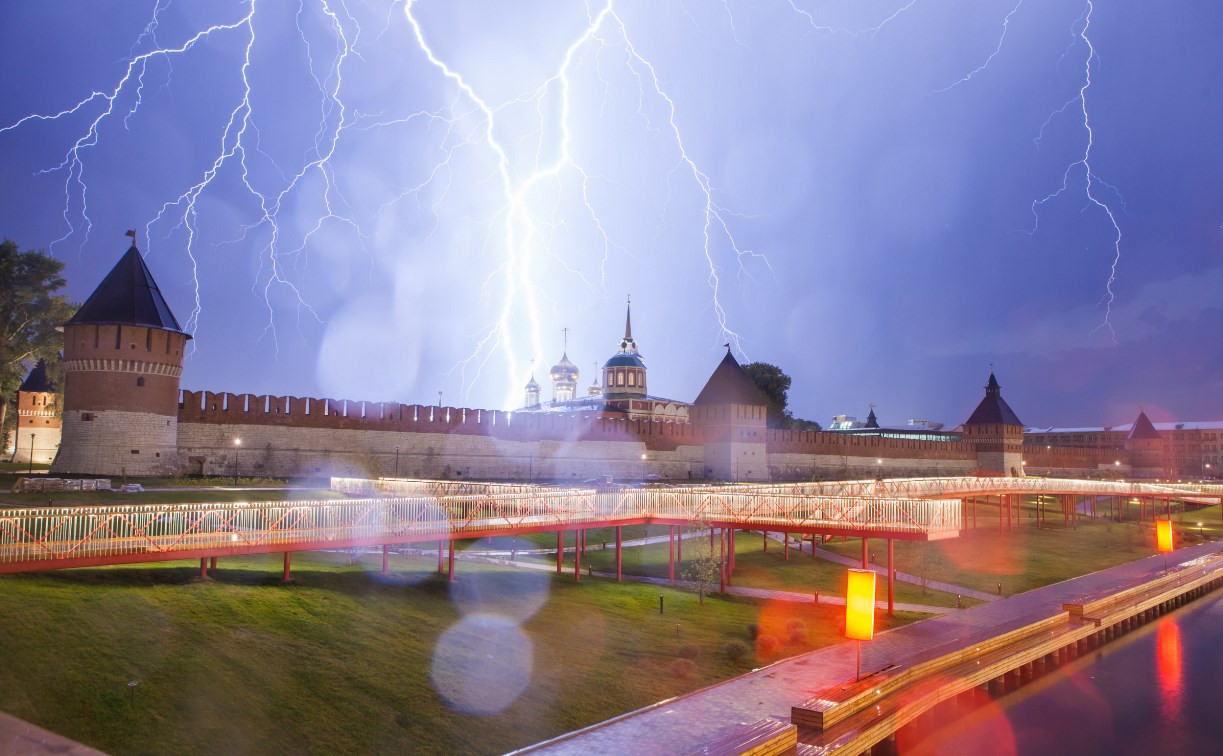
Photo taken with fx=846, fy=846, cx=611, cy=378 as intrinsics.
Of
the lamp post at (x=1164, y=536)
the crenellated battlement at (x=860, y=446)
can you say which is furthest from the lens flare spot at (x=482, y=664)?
the crenellated battlement at (x=860, y=446)

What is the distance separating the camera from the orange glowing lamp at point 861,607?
1324 centimetres

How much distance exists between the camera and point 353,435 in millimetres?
38312

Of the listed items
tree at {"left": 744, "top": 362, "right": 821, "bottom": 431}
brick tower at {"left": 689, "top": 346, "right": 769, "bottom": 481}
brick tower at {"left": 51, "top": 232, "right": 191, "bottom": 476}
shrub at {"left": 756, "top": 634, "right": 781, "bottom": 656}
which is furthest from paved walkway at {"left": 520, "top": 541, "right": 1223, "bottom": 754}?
tree at {"left": 744, "top": 362, "right": 821, "bottom": 431}

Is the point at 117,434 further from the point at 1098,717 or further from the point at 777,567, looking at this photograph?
the point at 1098,717

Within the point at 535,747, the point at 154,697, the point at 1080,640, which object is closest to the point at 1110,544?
the point at 1080,640

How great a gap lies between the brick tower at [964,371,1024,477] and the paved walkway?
6226cm

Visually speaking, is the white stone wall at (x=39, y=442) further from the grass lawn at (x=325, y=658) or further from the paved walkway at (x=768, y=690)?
the paved walkway at (x=768, y=690)

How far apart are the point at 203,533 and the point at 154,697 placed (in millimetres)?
5293

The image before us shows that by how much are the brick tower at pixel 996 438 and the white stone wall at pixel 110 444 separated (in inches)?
2768

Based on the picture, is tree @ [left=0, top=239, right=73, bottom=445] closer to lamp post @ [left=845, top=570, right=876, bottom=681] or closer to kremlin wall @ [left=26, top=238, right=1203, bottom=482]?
kremlin wall @ [left=26, top=238, right=1203, bottom=482]

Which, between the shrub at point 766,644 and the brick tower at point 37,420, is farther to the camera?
the brick tower at point 37,420

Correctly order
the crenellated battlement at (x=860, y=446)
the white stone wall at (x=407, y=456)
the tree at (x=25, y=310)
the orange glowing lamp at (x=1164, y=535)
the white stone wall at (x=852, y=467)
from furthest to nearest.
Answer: the crenellated battlement at (x=860, y=446)
the white stone wall at (x=852, y=467)
the tree at (x=25, y=310)
the orange glowing lamp at (x=1164, y=535)
the white stone wall at (x=407, y=456)

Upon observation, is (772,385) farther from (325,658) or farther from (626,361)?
(325,658)

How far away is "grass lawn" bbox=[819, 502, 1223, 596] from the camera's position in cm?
2802
